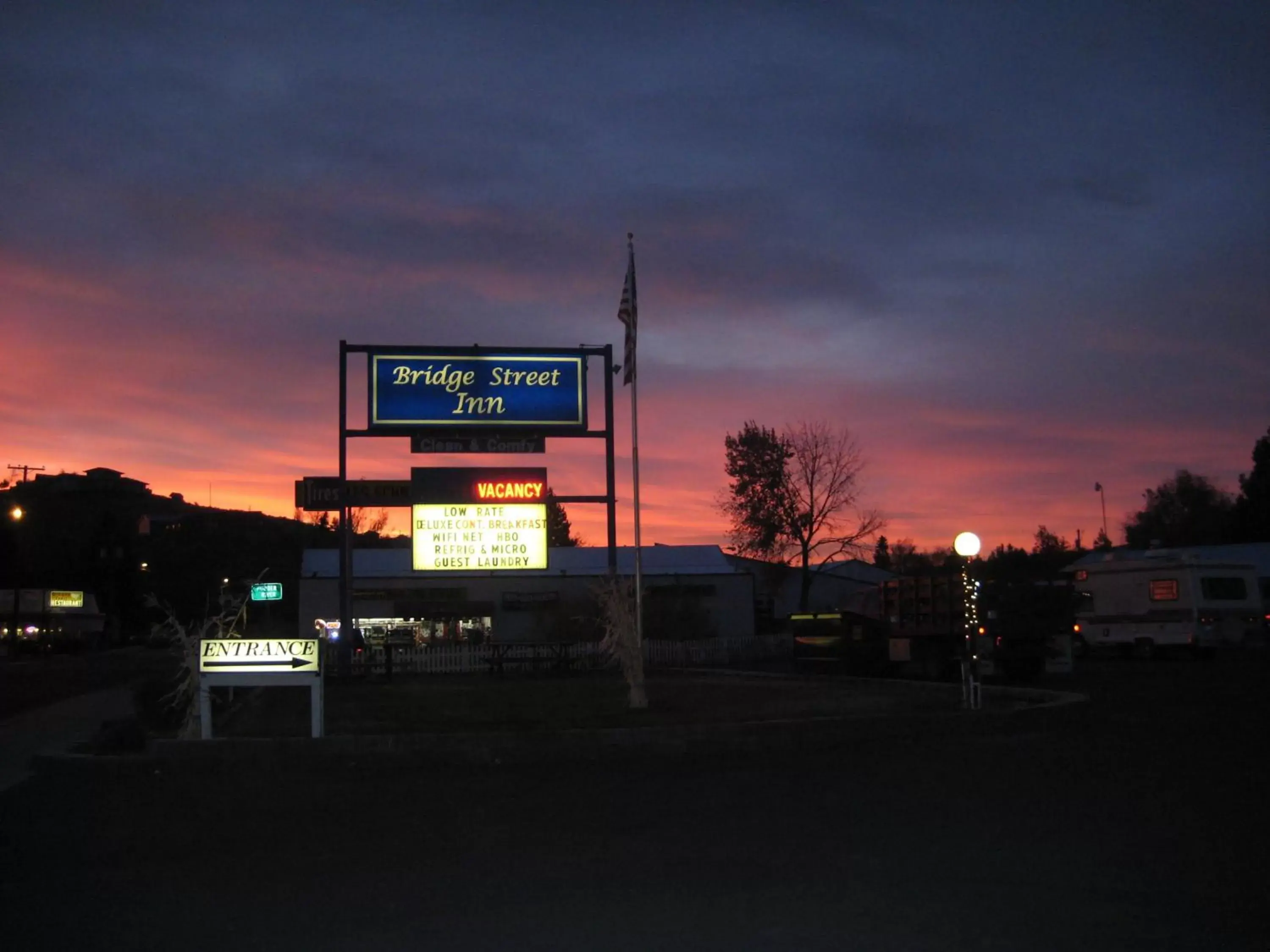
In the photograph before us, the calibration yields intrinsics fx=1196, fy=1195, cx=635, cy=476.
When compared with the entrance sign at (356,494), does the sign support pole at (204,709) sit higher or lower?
lower

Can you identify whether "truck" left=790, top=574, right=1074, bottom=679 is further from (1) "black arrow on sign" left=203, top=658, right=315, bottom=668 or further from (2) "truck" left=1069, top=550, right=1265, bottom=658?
(1) "black arrow on sign" left=203, top=658, right=315, bottom=668

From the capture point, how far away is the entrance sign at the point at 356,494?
25.4m

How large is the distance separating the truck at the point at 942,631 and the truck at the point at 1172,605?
7.21 m

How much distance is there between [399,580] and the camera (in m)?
52.3

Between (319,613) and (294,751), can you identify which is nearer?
(294,751)

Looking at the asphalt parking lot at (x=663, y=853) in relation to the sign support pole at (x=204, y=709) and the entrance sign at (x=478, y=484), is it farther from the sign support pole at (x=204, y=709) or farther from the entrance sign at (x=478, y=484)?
the entrance sign at (x=478, y=484)

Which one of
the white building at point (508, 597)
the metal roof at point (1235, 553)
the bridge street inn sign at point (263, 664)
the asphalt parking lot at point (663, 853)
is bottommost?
the asphalt parking lot at point (663, 853)

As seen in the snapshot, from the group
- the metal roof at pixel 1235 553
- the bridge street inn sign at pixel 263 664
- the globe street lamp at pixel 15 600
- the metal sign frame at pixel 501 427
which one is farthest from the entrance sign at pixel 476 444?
the globe street lamp at pixel 15 600

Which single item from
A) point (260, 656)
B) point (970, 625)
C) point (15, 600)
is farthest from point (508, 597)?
point (260, 656)

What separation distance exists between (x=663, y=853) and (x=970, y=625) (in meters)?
11.0

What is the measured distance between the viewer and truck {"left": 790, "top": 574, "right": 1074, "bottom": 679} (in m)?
26.1

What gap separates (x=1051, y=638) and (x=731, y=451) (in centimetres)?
3964

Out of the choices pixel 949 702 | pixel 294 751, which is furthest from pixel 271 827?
pixel 949 702

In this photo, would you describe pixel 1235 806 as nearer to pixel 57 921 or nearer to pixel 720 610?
pixel 57 921
